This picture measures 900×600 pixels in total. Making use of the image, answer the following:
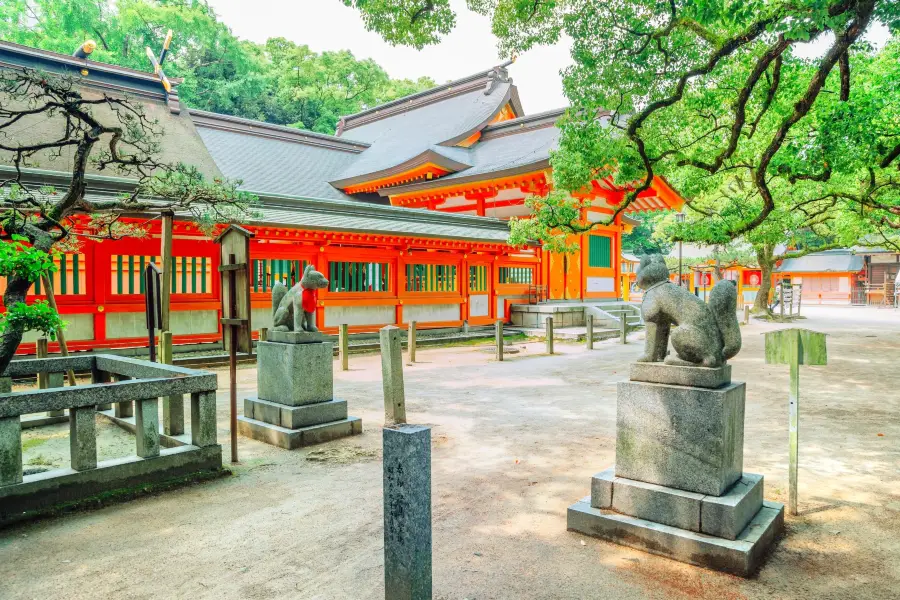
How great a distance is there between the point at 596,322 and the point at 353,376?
11551 mm

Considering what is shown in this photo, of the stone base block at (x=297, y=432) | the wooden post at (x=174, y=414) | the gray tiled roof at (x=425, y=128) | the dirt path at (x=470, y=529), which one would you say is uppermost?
the gray tiled roof at (x=425, y=128)

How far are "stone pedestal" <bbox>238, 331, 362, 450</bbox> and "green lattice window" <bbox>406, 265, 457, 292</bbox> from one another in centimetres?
1015

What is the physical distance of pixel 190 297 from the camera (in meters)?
12.4

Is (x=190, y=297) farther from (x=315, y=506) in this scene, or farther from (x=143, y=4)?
(x=143, y=4)

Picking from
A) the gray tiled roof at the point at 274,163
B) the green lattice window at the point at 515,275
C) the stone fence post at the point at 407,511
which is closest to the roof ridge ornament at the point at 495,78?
the gray tiled roof at the point at 274,163

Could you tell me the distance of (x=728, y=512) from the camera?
3270mm

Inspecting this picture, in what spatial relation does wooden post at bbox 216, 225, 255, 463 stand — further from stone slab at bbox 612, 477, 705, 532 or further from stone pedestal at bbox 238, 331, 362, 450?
stone slab at bbox 612, 477, 705, 532

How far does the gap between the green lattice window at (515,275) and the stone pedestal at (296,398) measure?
43.1 ft

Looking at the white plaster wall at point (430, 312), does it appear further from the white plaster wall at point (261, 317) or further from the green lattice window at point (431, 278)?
the white plaster wall at point (261, 317)

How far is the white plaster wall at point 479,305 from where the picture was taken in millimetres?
18047

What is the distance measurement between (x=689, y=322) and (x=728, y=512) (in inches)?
46.4

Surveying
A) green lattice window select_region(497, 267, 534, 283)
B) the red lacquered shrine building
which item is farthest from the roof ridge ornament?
green lattice window select_region(497, 267, 534, 283)

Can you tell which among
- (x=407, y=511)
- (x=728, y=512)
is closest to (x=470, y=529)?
(x=728, y=512)

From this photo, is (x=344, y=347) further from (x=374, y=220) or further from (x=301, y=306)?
(x=301, y=306)
